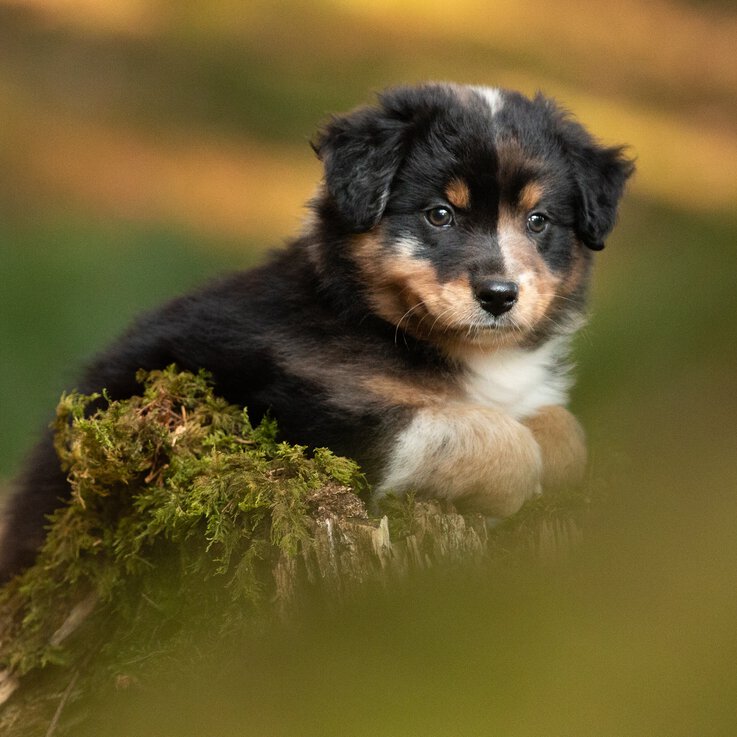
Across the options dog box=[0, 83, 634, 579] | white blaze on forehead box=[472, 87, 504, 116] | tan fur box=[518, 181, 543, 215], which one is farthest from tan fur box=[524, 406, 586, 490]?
white blaze on forehead box=[472, 87, 504, 116]

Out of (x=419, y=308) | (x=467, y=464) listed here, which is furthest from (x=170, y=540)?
(x=419, y=308)

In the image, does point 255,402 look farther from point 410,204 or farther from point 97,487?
point 410,204

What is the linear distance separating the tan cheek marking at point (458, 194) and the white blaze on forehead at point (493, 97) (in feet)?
1.32

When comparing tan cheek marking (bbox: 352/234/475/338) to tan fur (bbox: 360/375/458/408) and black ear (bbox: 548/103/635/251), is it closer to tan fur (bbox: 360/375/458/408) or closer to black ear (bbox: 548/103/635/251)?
tan fur (bbox: 360/375/458/408)

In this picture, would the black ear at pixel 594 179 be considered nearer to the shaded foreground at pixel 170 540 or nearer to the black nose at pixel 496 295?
the black nose at pixel 496 295

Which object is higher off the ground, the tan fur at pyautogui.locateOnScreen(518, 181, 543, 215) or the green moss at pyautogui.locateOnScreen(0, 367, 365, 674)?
the tan fur at pyautogui.locateOnScreen(518, 181, 543, 215)

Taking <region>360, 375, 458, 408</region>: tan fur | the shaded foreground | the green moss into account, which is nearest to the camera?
the shaded foreground

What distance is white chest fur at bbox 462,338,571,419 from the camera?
458 cm

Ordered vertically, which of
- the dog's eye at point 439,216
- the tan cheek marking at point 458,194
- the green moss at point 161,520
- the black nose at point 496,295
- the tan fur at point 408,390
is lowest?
the green moss at point 161,520

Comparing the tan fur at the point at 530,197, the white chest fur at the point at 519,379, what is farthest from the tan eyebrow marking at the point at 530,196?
the white chest fur at the point at 519,379

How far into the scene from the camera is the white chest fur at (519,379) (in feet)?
15.0

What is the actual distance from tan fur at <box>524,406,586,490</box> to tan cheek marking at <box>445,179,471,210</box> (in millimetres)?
1125

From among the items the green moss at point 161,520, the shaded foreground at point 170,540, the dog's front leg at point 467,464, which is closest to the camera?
the shaded foreground at point 170,540

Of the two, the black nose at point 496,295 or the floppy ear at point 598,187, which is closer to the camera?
the black nose at point 496,295
